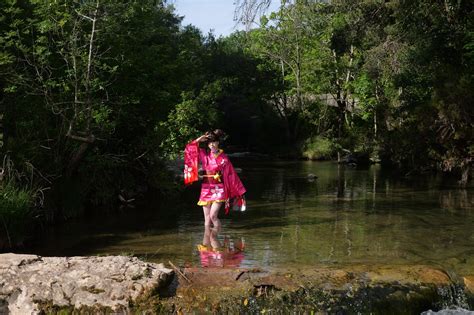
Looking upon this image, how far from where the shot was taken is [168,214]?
13078 millimetres

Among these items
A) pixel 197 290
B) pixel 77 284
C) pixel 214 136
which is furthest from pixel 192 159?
pixel 77 284

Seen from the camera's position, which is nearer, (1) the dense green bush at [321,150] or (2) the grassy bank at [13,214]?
(2) the grassy bank at [13,214]

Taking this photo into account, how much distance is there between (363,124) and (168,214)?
2952 centimetres

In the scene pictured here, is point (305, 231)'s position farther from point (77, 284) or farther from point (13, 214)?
point (77, 284)

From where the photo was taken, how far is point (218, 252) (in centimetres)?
857

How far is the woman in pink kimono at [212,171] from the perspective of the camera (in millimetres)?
9438

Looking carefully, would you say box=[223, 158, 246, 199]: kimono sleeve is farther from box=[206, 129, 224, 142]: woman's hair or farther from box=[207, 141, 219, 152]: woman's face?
box=[206, 129, 224, 142]: woman's hair

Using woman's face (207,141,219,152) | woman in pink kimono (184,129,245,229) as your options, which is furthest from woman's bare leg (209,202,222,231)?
woman's face (207,141,219,152)

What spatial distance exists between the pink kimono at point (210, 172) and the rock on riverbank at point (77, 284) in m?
3.52

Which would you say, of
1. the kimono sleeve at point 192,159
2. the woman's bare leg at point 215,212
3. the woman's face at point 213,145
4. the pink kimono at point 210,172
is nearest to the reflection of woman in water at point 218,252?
the woman's bare leg at point 215,212

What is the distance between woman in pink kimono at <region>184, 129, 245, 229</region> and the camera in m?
9.44

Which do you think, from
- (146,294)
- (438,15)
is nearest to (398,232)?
(146,294)

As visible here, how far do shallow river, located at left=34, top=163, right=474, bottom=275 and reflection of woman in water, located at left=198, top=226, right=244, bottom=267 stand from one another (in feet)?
0.18

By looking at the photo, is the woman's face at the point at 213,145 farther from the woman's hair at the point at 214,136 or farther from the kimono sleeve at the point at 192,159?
the kimono sleeve at the point at 192,159
